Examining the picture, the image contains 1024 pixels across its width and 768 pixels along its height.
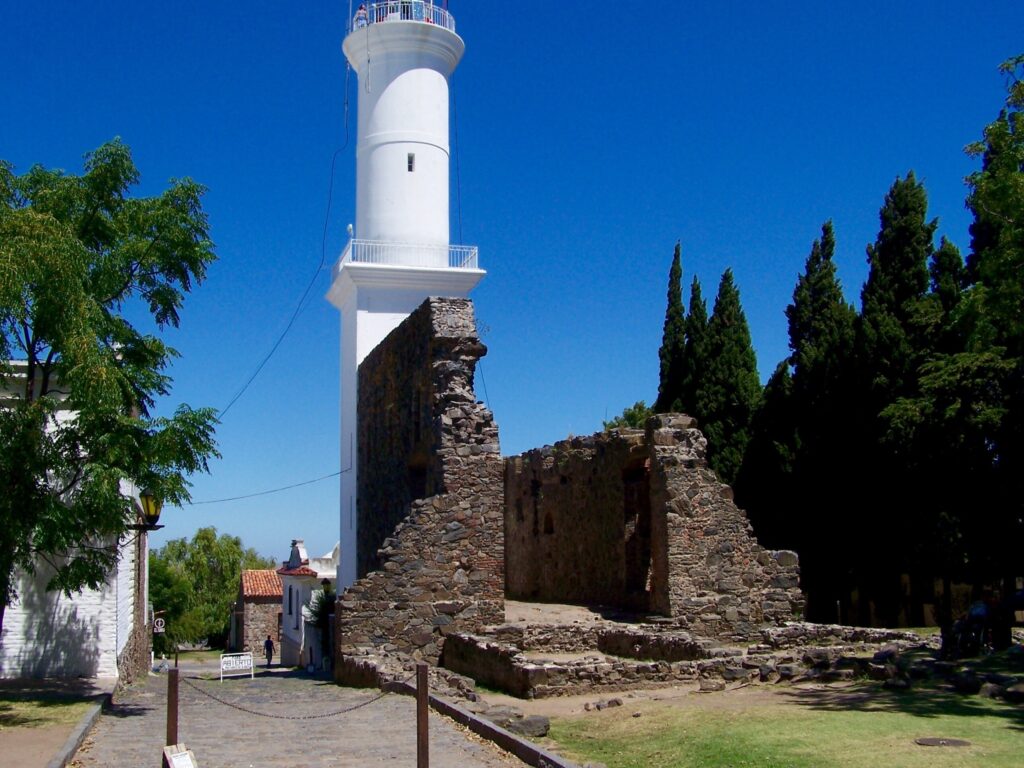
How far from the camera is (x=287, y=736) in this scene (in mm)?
11461

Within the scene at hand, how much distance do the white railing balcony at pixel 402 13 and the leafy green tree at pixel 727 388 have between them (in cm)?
1099

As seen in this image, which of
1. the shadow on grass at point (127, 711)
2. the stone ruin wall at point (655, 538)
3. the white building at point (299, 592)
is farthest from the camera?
the white building at point (299, 592)

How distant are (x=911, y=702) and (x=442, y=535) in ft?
26.1

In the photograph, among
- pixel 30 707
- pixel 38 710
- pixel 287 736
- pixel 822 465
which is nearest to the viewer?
pixel 287 736

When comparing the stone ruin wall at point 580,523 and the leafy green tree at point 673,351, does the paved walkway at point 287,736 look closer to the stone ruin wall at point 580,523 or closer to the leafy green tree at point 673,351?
the stone ruin wall at point 580,523

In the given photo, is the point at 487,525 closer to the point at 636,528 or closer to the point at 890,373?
the point at 636,528

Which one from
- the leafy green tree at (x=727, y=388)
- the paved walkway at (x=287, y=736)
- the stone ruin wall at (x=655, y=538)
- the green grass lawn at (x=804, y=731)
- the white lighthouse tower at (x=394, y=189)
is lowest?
the paved walkway at (x=287, y=736)

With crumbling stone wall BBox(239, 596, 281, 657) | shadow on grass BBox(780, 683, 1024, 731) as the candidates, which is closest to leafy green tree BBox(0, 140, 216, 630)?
shadow on grass BBox(780, 683, 1024, 731)

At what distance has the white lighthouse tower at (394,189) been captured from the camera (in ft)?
93.8

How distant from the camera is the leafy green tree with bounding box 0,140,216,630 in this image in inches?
487

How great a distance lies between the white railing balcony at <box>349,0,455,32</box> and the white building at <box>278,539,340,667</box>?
52.5 ft

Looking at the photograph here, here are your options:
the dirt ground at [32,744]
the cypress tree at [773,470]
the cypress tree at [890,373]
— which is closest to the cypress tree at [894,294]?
the cypress tree at [890,373]

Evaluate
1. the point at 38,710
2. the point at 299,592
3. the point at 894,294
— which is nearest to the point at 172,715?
the point at 38,710

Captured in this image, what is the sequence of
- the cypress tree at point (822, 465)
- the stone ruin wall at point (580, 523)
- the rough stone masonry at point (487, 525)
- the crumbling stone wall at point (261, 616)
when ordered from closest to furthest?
the rough stone masonry at point (487, 525) → the stone ruin wall at point (580, 523) → the cypress tree at point (822, 465) → the crumbling stone wall at point (261, 616)
